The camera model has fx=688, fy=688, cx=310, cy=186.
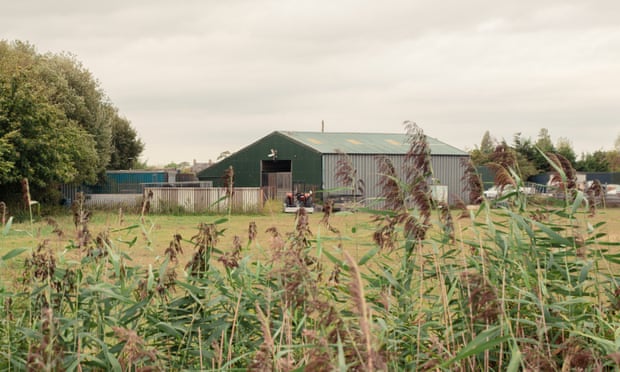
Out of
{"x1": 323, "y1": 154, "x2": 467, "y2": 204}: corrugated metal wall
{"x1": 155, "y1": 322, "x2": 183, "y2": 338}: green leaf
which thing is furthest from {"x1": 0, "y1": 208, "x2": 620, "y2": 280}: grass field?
{"x1": 323, "y1": 154, "x2": 467, "y2": 204}: corrugated metal wall

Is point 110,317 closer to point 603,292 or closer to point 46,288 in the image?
point 46,288

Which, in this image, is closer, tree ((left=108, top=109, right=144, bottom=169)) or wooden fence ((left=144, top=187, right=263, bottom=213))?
wooden fence ((left=144, top=187, right=263, bottom=213))

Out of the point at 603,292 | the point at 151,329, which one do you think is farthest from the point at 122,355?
the point at 603,292

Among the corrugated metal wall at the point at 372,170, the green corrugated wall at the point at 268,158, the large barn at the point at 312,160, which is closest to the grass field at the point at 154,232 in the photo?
the corrugated metal wall at the point at 372,170

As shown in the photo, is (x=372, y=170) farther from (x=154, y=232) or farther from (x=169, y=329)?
(x=169, y=329)

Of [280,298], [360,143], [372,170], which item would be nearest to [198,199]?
[372,170]

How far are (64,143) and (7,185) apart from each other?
323cm

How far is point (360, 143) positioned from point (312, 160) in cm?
545

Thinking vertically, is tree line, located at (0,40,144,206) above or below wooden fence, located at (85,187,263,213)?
above

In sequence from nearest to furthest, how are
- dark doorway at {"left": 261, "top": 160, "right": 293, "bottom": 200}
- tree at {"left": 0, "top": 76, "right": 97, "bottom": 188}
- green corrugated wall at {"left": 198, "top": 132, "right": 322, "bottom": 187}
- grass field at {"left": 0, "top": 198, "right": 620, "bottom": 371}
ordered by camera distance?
1. grass field at {"left": 0, "top": 198, "right": 620, "bottom": 371}
2. tree at {"left": 0, "top": 76, "right": 97, "bottom": 188}
3. green corrugated wall at {"left": 198, "top": 132, "right": 322, "bottom": 187}
4. dark doorway at {"left": 261, "top": 160, "right": 293, "bottom": 200}

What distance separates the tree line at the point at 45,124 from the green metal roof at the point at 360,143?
13.1 meters

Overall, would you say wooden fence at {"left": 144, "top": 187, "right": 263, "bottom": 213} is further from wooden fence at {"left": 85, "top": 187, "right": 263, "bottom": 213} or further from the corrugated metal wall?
the corrugated metal wall

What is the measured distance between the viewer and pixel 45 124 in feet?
105

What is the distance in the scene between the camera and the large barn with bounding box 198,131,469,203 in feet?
136
